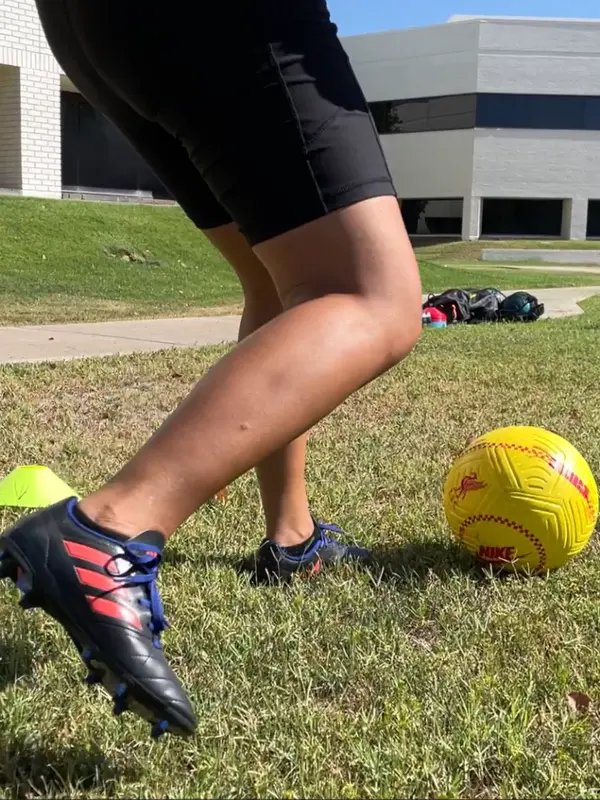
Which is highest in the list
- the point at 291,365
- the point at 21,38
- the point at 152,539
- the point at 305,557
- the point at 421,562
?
the point at 291,365

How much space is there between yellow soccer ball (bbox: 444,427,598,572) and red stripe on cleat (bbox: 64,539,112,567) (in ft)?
4.38

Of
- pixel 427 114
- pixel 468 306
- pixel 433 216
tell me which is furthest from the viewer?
pixel 433 216

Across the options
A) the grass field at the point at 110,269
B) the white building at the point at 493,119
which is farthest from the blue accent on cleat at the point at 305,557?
the white building at the point at 493,119

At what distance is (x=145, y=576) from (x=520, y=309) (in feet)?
29.2

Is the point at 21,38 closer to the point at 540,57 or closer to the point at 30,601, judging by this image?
the point at 30,601

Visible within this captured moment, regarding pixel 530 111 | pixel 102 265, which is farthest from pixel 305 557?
pixel 530 111

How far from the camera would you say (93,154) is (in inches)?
914

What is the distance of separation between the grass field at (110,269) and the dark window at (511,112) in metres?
18.2

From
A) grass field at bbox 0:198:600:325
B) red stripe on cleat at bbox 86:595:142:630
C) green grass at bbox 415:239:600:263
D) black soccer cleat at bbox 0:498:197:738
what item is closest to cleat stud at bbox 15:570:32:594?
Result: black soccer cleat at bbox 0:498:197:738

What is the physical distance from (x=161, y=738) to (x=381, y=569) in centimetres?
97

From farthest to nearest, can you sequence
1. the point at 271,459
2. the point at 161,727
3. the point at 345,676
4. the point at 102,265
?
1. the point at 102,265
2. the point at 271,459
3. the point at 345,676
4. the point at 161,727

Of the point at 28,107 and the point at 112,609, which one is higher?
the point at 112,609

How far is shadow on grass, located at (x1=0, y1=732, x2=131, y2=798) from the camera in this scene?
1.38 meters

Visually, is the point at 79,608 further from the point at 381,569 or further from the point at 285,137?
the point at 381,569
